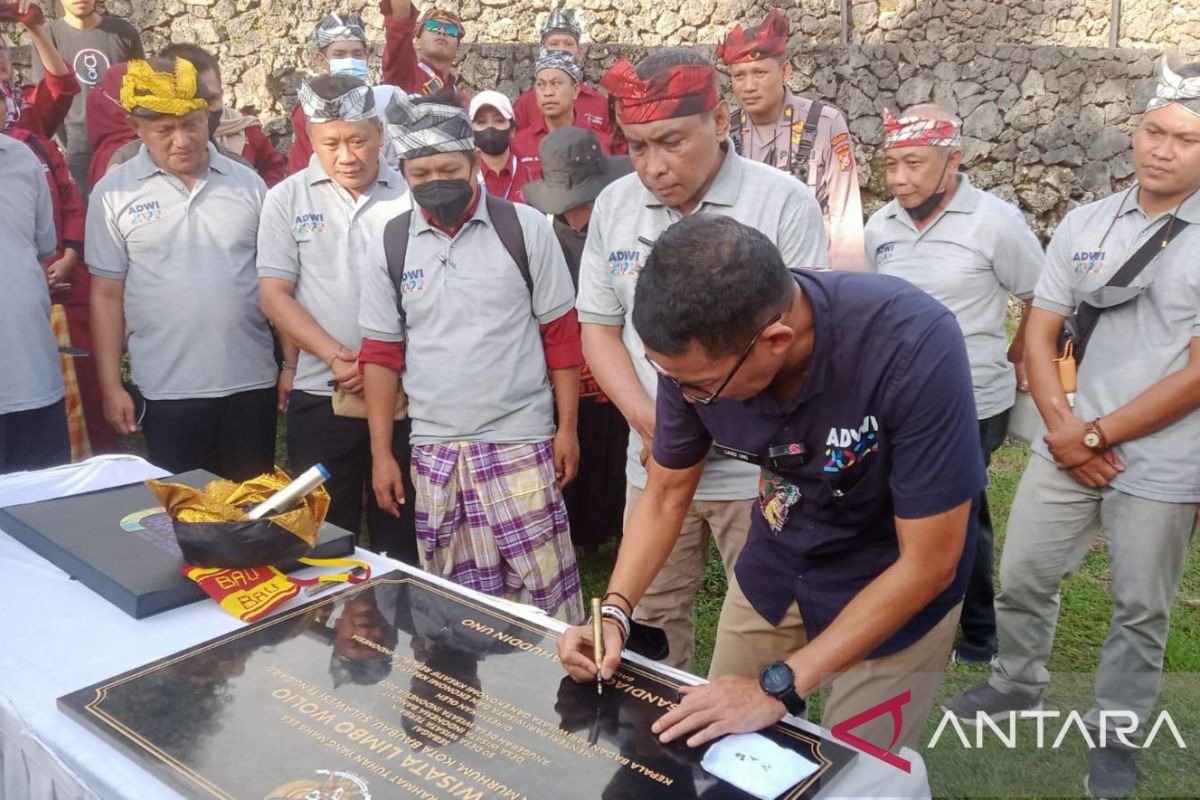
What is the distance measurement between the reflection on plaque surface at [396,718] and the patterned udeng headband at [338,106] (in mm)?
1852

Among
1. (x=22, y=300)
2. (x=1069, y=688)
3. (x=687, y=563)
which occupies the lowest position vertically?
(x=1069, y=688)

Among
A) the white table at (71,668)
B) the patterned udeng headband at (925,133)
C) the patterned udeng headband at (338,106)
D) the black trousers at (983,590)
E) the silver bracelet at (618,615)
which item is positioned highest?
the patterned udeng headband at (338,106)

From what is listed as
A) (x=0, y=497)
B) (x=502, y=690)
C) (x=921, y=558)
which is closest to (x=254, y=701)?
(x=502, y=690)

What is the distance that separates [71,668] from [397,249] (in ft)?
4.95

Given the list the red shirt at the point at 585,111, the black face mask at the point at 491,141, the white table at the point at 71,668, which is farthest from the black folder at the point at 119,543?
the red shirt at the point at 585,111

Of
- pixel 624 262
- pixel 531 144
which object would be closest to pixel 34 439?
pixel 624 262

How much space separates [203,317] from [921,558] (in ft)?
8.47

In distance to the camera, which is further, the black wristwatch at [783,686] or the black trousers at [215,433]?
the black trousers at [215,433]

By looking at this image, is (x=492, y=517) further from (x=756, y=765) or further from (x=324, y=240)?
(x=756, y=765)

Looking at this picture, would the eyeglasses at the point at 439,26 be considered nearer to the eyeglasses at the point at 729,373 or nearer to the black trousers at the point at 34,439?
the black trousers at the point at 34,439

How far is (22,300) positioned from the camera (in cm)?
313

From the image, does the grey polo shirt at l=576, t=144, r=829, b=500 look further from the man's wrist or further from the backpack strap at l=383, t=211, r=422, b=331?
the man's wrist

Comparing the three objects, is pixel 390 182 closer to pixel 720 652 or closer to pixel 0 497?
pixel 0 497

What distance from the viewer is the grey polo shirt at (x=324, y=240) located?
317 centimetres
